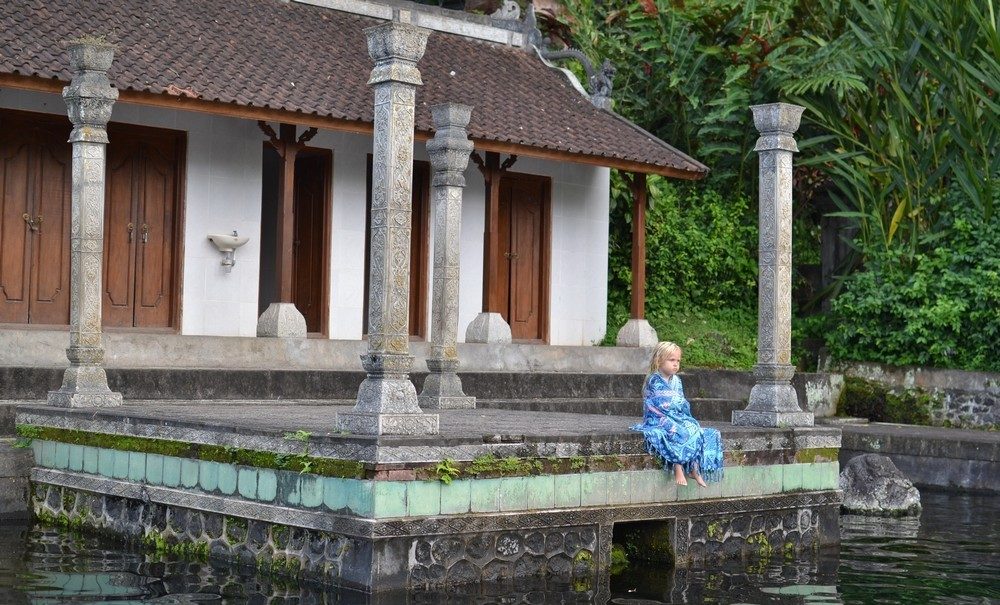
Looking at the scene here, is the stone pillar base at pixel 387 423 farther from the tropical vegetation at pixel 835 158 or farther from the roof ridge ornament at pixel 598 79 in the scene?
the roof ridge ornament at pixel 598 79

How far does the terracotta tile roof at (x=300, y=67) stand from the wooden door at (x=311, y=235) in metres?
1.28

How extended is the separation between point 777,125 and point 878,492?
3845mm

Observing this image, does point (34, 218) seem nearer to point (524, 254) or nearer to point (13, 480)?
point (13, 480)

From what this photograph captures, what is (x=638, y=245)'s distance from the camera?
18.6 meters

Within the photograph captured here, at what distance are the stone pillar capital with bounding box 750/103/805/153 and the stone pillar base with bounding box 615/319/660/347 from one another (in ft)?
25.5

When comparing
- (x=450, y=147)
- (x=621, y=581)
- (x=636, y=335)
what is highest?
(x=450, y=147)

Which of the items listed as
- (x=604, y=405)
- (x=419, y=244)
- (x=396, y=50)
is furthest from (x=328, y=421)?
(x=419, y=244)

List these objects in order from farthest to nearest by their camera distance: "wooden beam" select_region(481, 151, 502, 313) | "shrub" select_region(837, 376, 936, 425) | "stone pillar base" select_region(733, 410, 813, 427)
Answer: "shrub" select_region(837, 376, 936, 425) → "wooden beam" select_region(481, 151, 502, 313) → "stone pillar base" select_region(733, 410, 813, 427)

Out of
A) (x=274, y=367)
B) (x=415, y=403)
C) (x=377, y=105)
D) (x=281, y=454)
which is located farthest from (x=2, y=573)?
(x=274, y=367)

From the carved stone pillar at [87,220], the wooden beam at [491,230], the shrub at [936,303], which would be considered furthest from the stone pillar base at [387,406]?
the shrub at [936,303]

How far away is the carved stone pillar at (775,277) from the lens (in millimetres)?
10352

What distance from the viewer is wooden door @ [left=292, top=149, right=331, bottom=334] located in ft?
54.5

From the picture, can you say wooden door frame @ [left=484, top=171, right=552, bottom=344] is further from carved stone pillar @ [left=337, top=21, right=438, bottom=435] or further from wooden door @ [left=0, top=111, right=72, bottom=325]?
carved stone pillar @ [left=337, top=21, right=438, bottom=435]

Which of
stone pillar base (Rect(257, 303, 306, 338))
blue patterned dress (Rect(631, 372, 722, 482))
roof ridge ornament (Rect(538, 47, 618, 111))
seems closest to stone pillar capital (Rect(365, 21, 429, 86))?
blue patterned dress (Rect(631, 372, 722, 482))
